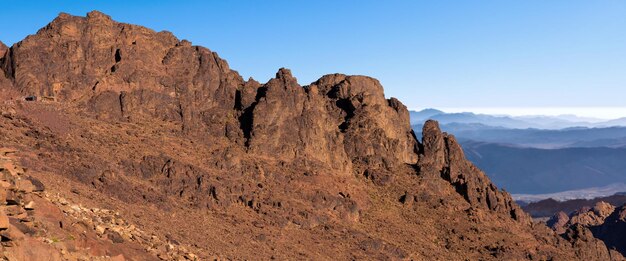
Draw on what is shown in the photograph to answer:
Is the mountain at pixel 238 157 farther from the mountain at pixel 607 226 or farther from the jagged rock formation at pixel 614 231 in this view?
the jagged rock formation at pixel 614 231

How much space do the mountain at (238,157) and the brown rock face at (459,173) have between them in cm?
16

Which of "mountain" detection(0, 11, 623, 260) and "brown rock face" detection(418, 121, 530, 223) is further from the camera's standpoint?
"brown rock face" detection(418, 121, 530, 223)

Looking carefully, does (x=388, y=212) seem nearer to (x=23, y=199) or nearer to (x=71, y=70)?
(x=71, y=70)

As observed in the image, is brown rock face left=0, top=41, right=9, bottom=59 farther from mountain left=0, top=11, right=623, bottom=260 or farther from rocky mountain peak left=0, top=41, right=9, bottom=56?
mountain left=0, top=11, right=623, bottom=260

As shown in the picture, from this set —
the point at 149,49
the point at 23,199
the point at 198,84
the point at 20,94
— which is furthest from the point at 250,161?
the point at 23,199

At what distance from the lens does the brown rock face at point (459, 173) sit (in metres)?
79.0

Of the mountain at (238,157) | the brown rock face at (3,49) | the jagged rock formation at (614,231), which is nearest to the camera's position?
the mountain at (238,157)

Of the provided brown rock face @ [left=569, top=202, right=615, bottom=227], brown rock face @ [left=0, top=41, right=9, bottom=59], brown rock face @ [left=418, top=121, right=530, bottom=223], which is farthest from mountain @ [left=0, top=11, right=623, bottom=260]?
brown rock face @ [left=569, top=202, right=615, bottom=227]

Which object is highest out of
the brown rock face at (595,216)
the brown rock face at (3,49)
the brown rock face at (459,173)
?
the brown rock face at (3,49)

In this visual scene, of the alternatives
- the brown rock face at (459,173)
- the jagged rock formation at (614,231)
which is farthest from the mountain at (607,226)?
the brown rock face at (459,173)

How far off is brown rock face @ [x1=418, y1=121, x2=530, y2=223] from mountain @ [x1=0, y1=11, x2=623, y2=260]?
16cm

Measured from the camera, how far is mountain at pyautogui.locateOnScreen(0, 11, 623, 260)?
59125mm

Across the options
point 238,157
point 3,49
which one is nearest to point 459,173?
point 238,157

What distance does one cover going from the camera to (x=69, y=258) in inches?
1082
